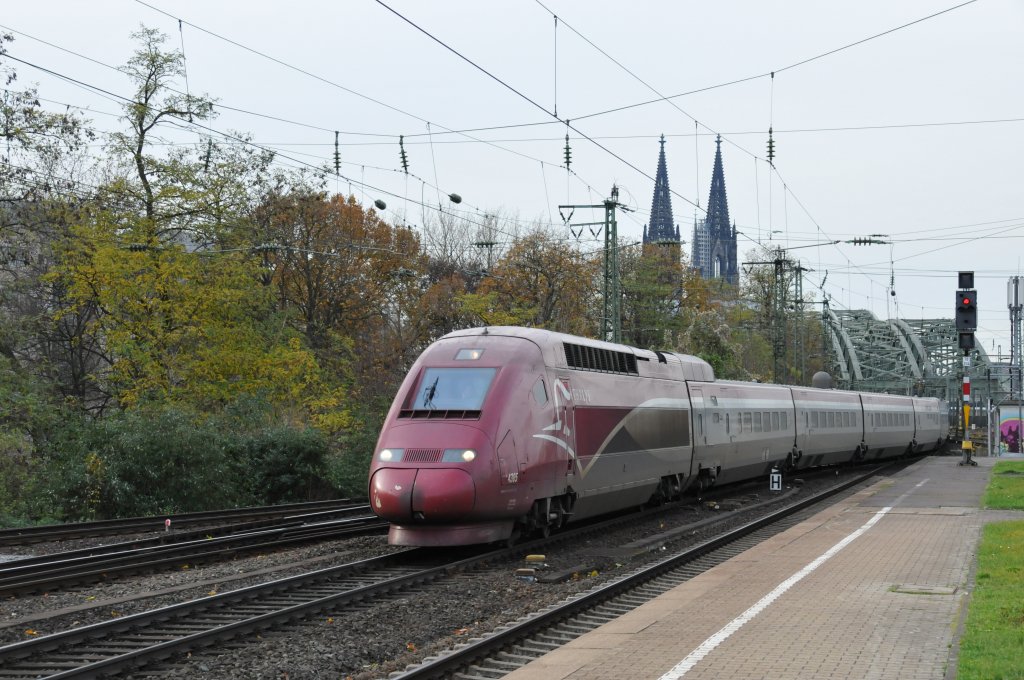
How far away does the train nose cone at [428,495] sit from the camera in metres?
14.9

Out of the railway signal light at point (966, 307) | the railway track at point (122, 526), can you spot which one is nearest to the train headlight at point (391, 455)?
the railway track at point (122, 526)

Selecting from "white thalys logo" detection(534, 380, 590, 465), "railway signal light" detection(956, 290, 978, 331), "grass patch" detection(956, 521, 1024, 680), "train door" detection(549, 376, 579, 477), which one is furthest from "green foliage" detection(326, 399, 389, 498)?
"grass patch" detection(956, 521, 1024, 680)

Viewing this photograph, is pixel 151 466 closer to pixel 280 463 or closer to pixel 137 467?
pixel 137 467

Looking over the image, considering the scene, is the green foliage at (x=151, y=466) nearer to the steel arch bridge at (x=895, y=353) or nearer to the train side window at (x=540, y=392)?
the train side window at (x=540, y=392)

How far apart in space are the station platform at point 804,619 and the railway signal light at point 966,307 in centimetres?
1164

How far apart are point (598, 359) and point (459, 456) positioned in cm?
547

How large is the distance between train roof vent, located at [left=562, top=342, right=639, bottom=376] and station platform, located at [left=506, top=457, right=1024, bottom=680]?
4.36m


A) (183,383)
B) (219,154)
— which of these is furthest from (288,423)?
(219,154)

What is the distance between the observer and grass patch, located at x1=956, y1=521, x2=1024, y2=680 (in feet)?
27.7

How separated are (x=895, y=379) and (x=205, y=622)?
113 meters

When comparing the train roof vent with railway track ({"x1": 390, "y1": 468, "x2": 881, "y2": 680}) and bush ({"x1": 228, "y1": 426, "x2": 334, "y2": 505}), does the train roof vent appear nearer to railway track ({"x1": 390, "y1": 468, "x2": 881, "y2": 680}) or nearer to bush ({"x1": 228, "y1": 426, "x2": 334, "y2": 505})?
railway track ({"x1": 390, "y1": 468, "x2": 881, "y2": 680})

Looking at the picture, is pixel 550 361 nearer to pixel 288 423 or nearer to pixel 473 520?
pixel 473 520

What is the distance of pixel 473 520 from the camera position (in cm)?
1538

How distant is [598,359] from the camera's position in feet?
65.5
